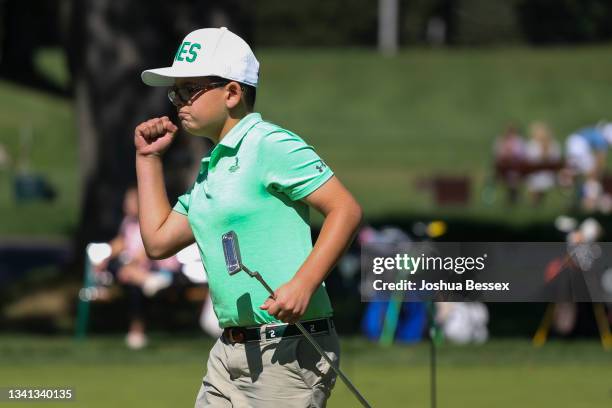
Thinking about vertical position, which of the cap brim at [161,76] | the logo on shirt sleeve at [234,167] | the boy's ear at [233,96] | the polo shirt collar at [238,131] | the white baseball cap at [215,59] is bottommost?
the logo on shirt sleeve at [234,167]

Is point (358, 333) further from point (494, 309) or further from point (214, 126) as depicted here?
point (214, 126)

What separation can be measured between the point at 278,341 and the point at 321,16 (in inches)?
2279

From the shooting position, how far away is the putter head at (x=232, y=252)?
4.09m

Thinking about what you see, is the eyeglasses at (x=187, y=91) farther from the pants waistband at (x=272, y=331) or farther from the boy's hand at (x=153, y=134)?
the pants waistband at (x=272, y=331)

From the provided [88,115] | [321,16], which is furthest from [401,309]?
[321,16]

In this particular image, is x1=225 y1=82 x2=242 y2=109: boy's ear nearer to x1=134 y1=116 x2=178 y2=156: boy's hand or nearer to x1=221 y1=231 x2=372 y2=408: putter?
x1=134 y1=116 x2=178 y2=156: boy's hand

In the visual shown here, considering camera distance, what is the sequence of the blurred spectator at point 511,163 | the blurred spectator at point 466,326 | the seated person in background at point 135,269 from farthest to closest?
the blurred spectator at point 511,163 → the blurred spectator at point 466,326 → the seated person in background at point 135,269

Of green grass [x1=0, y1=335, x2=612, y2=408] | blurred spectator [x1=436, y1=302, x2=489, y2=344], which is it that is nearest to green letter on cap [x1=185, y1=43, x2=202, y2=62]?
green grass [x1=0, y1=335, x2=612, y2=408]

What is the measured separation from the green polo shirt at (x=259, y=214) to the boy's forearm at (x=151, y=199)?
0.31 metres

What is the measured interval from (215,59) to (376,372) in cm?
707

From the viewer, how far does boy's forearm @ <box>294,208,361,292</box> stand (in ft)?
13.1

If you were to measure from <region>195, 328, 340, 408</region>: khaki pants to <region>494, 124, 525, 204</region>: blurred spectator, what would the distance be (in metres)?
23.3

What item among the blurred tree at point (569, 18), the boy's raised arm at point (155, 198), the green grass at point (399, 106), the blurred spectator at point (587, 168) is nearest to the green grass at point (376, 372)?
the blurred tree at point (569, 18)

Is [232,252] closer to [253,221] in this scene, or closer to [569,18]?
[253,221]
